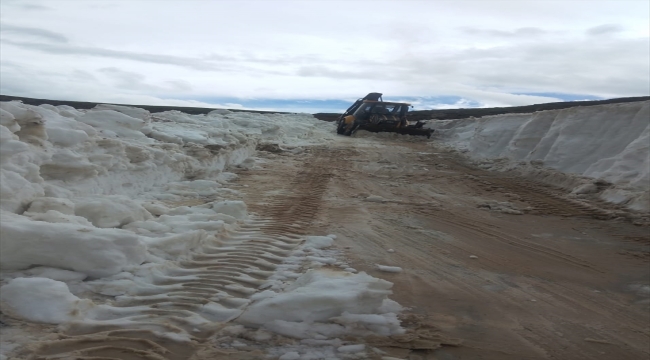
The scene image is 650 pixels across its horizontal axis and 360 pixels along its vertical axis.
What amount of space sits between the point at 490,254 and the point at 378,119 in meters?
19.3

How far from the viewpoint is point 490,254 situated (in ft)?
18.6

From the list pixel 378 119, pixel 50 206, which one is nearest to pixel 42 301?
pixel 50 206

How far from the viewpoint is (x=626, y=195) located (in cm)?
865

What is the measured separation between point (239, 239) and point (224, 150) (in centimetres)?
627

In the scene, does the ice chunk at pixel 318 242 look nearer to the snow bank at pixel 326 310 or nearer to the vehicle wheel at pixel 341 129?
the snow bank at pixel 326 310

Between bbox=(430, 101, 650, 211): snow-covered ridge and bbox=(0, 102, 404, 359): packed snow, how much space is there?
586 centimetres

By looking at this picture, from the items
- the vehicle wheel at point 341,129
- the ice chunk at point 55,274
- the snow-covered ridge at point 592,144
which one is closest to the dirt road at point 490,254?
the snow-covered ridge at point 592,144

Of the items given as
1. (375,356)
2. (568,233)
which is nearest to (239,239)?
(375,356)

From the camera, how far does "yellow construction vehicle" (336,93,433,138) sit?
23781mm

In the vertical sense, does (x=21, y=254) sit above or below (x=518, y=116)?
below

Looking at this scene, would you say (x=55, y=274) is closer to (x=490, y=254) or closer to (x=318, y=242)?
(x=318, y=242)

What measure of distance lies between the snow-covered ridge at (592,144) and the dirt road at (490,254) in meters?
0.81

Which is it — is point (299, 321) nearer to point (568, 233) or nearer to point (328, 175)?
point (568, 233)

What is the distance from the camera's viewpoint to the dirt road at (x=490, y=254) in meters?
3.67
